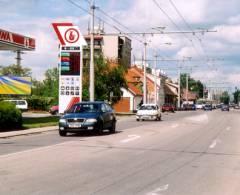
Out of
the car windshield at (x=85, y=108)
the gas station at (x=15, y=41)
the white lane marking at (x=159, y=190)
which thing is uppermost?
the gas station at (x=15, y=41)

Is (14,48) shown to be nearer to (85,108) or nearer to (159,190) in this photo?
(85,108)

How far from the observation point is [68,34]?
3619 cm

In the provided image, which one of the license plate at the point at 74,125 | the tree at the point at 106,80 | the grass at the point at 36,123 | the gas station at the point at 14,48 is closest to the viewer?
the license plate at the point at 74,125

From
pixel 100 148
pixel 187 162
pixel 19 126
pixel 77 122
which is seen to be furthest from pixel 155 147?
pixel 19 126

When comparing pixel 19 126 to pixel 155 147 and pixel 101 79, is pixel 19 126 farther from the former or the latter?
pixel 101 79

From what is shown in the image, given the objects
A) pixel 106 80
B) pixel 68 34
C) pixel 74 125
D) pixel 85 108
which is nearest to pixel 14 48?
pixel 68 34

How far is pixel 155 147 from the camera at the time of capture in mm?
Answer: 17734

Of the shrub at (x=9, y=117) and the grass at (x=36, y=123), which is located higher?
the shrub at (x=9, y=117)

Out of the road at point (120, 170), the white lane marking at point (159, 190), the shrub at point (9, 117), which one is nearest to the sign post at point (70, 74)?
the shrub at point (9, 117)

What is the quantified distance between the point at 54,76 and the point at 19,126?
256 ft

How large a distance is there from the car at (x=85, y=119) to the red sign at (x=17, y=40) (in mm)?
11747

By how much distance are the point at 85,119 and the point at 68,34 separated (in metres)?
14.2

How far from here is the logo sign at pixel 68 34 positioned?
1407 inches

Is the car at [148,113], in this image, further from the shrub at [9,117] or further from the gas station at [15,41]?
the shrub at [9,117]
